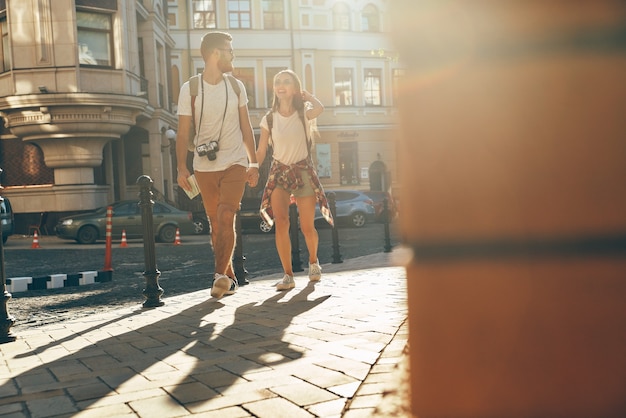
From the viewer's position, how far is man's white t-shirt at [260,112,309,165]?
21.6 feet

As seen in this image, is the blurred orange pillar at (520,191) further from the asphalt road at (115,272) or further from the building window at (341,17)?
the building window at (341,17)

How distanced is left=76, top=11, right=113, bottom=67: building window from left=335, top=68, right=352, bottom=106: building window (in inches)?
696

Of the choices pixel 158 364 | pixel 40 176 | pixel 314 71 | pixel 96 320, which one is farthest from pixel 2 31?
pixel 158 364

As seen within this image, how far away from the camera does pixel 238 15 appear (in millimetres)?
38688

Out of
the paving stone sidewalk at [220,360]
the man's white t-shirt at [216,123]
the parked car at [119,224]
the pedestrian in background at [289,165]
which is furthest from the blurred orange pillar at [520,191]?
the parked car at [119,224]

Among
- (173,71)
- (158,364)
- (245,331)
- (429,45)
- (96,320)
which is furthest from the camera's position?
(173,71)

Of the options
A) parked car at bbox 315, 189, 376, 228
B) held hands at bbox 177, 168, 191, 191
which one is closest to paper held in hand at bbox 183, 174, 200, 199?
held hands at bbox 177, 168, 191, 191

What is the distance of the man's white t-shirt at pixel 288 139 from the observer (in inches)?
260

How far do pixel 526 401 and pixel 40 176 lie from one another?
84.5ft

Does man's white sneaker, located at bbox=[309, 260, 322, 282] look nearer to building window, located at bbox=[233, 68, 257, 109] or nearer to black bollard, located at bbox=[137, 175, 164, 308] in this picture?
black bollard, located at bbox=[137, 175, 164, 308]

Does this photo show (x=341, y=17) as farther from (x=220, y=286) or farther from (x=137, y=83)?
(x=220, y=286)

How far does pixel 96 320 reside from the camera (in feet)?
17.4

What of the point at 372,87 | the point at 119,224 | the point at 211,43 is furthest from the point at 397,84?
the point at 372,87

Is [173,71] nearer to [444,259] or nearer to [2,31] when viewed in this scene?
[2,31]
